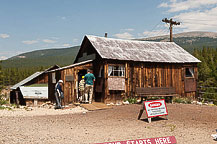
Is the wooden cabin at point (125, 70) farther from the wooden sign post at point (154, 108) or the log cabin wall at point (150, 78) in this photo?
the wooden sign post at point (154, 108)

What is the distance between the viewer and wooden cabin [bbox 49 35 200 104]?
48.1 ft

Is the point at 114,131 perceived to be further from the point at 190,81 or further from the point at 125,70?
the point at 190,81

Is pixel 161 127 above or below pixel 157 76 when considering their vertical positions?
below

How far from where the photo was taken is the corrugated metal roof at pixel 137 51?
1552cm

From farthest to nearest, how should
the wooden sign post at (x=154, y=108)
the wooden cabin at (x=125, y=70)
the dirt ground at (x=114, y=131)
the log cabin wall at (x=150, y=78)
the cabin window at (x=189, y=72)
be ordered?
1. the cabin window at (x=189, y=72)
2. the log cabin wall at (x=150, y=78)
3. the wooden cabin at (x=125, y=70)
4. the wooden sign post at (x=154, y=108)
5. the dirt ground at (x=114, y=131)

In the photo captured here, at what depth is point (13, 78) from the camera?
7412 centimetres

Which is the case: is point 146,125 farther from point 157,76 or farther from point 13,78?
point 13,78

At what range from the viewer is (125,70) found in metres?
15.2

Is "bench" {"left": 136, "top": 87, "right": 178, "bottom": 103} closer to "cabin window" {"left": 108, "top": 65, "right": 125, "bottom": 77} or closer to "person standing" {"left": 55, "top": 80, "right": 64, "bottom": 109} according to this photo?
"cabin window" {"left": 108, "top": 65, "right": 125, "bottom": 77}

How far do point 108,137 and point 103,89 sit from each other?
8.34 m

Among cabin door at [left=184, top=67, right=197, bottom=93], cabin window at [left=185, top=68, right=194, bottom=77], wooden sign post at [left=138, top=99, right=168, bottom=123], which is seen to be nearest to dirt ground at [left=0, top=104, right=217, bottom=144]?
wooden sign post at [left=138, top=99, right=168, bottom=123]

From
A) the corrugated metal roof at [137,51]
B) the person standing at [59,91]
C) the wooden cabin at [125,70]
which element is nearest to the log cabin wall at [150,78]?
the wooden cabin at [125,70]

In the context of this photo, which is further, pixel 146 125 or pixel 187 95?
pixel 187 95

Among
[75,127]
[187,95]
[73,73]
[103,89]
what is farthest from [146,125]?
[187,95]
